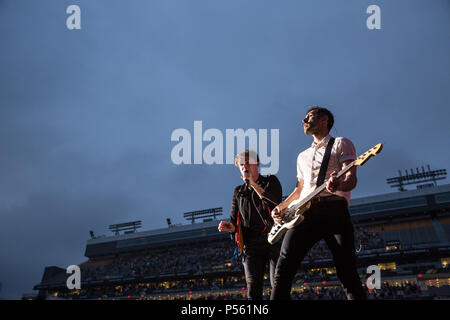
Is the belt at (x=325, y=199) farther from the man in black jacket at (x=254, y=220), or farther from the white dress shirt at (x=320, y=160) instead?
the man in black jacket at (x=254, y=220)

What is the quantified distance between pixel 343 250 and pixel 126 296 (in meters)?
39.1

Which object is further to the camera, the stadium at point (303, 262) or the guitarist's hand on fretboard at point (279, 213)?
the stadium at point (303, 262)

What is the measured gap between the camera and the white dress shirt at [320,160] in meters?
2.89

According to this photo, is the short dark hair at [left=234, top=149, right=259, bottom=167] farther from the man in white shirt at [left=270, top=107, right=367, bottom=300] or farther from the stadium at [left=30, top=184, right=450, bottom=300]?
the stadium at [left=30, top=184, right=450, bottom=300]

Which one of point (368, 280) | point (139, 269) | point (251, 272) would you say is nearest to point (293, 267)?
point (251, 272)

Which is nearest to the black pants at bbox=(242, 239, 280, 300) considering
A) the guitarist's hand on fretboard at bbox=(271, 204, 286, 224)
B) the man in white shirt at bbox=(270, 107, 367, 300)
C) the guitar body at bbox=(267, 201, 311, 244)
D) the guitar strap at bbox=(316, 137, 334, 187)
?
the guitar body at bbox=(267, 201, 311, 244)

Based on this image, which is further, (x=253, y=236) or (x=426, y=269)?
(x=426, y=269)

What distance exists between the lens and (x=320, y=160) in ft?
10.0

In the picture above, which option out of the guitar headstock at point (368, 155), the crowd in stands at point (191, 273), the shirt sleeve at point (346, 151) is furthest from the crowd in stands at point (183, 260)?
the guitar headstock at point (368, 155)

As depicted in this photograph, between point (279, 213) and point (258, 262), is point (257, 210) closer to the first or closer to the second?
point (258, 262)

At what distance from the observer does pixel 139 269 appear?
136 ft

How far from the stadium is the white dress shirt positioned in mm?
20253

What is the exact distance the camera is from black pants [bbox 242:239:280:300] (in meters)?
3.63
